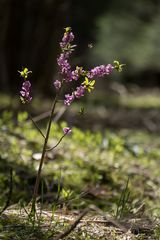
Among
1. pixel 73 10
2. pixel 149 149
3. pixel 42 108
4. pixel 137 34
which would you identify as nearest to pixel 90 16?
pixel 73 10

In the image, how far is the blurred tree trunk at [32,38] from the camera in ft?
36.0

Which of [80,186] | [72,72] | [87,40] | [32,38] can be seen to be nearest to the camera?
[72,72]

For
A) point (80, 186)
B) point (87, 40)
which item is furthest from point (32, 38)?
point (80, 186)

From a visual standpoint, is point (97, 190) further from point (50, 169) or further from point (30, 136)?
point (30, 136)

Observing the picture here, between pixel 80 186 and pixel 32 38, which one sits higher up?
pixel 32 38

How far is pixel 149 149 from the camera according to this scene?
5.91m

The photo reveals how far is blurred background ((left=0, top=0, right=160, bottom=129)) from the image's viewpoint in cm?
1147

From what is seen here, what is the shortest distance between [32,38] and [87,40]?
6.21 m

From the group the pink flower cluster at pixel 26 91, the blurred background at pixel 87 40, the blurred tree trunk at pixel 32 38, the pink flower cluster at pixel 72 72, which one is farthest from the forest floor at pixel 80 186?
the blurred tree trunk at pixel 32 38

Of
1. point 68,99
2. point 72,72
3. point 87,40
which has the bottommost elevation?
point 68,99

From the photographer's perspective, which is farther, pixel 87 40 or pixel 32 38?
pixel 87 40

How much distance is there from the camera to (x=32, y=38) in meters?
12.5

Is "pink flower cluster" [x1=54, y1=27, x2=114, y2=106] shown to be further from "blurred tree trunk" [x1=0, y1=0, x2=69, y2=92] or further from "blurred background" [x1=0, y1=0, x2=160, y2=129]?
"blurred tree trunk" [x1=0, y1=0, x2=69, y2=92]

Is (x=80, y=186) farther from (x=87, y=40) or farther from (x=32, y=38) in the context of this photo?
(x=87, y=40)
